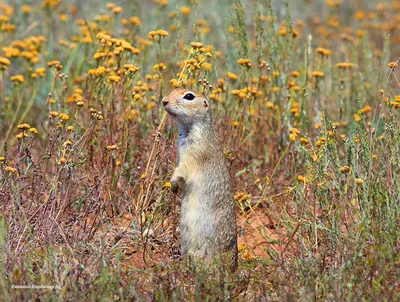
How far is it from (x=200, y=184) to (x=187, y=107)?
0.56 metres

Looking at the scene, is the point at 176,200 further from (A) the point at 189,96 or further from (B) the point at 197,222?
(A) the point at 189,96

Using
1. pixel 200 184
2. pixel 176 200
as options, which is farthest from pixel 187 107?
pixel 176 200

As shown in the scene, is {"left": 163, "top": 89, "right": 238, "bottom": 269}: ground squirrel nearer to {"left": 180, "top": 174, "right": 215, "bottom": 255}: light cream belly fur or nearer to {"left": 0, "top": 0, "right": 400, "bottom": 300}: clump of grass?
{"left": 180, "top": 174, "right": 215, "bottom": 255}: light cream belly fur

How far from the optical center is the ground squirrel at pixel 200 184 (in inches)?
205

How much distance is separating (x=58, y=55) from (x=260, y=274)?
203 inches

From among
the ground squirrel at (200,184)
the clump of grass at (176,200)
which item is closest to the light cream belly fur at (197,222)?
the ground squirrel at (200,184)

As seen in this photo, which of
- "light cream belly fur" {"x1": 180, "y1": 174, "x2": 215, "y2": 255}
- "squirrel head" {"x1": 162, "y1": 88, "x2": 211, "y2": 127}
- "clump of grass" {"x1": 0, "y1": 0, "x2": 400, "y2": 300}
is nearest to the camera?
"clump of grass" {"x1": 0, "y1": 0, "x2": 400, "y2": 300}

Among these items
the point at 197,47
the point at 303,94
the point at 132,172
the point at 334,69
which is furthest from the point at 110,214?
the point at 334,69

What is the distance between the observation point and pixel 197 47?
5.82 metres

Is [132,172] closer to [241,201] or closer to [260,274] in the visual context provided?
[241,201]

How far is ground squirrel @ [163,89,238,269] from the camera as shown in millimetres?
5219

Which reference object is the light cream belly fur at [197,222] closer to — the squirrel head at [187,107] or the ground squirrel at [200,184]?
the ground squirrel at [200,184]

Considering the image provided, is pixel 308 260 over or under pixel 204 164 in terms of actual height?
under

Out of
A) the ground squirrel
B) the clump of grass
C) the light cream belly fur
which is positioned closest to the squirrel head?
the ground squirrel
